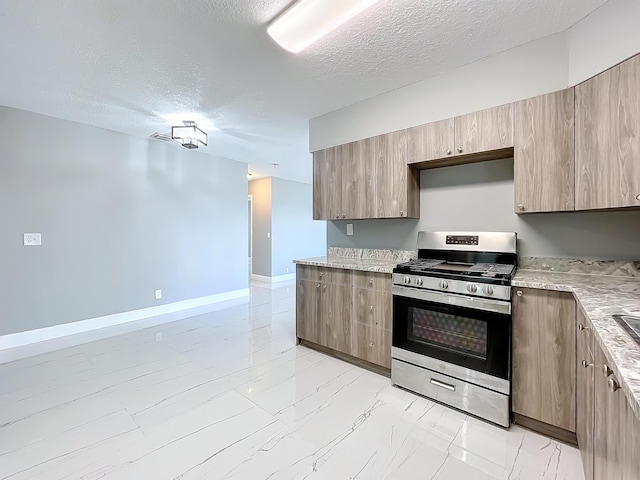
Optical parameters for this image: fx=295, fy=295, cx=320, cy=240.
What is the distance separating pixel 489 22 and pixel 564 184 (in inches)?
45.3

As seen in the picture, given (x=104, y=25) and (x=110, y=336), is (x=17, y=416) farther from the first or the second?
(x=104, y=25)

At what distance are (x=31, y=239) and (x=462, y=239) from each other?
4579mm

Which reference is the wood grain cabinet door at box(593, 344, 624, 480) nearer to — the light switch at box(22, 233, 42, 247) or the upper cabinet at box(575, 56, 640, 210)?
the upper cabinet at box(575, 56, 640, 210)

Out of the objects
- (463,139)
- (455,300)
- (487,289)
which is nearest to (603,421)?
(487,289)

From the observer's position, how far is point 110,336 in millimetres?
3561

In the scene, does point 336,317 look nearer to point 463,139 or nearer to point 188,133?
point 463,139

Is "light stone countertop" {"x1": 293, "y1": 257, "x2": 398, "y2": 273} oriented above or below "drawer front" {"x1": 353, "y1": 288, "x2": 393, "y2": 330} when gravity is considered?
above

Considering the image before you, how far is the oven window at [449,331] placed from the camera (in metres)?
1.98

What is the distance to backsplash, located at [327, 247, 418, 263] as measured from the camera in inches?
117

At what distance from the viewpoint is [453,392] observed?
6.78 ft

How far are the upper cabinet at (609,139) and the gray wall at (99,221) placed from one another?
15.8ft

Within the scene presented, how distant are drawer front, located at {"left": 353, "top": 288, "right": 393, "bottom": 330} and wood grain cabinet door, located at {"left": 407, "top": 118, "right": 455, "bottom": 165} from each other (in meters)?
1.21

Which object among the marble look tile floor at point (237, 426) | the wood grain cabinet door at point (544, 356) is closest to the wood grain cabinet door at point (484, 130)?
the wood grain cabinet door at point (544, 356)

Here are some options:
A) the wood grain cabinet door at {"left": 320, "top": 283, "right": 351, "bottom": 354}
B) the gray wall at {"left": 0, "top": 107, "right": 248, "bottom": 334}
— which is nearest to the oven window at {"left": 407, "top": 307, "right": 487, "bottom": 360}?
the wood grain cabinet door at {"left": 320, "top": 283, "right": 351, "bottom": 354}
